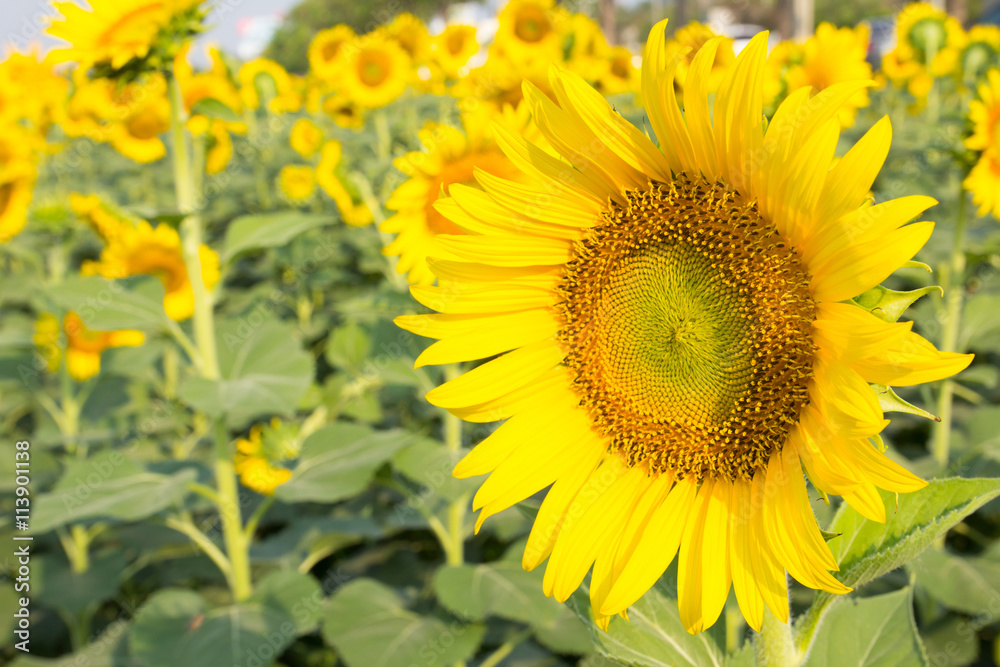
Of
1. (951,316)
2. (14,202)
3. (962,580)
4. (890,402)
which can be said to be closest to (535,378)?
(890,402)

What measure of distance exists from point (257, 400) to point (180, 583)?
5.06 ft

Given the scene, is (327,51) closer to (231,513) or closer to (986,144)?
(231,513)

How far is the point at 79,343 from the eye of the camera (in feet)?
10.8

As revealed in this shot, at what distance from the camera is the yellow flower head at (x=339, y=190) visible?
337 cm

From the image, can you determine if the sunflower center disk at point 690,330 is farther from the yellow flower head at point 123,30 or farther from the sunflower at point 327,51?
the sunflower at point 327,51

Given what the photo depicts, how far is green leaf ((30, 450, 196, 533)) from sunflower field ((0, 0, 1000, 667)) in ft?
0.05

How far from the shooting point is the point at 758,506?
3.30 ft

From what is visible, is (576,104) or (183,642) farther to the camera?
(183,642)

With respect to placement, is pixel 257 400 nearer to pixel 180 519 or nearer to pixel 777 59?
pixel 180 519

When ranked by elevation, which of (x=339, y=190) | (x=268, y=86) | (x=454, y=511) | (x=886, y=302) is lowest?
(x=454, y=511)

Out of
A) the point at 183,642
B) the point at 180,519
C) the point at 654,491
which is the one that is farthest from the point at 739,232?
the point at 180,519

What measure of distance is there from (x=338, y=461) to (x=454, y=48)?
3840 mm

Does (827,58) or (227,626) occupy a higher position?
(827,58)

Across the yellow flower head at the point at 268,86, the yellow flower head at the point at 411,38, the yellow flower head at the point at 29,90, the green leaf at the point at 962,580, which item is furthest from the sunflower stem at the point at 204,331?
the yellow flower head at the point at 268,86
